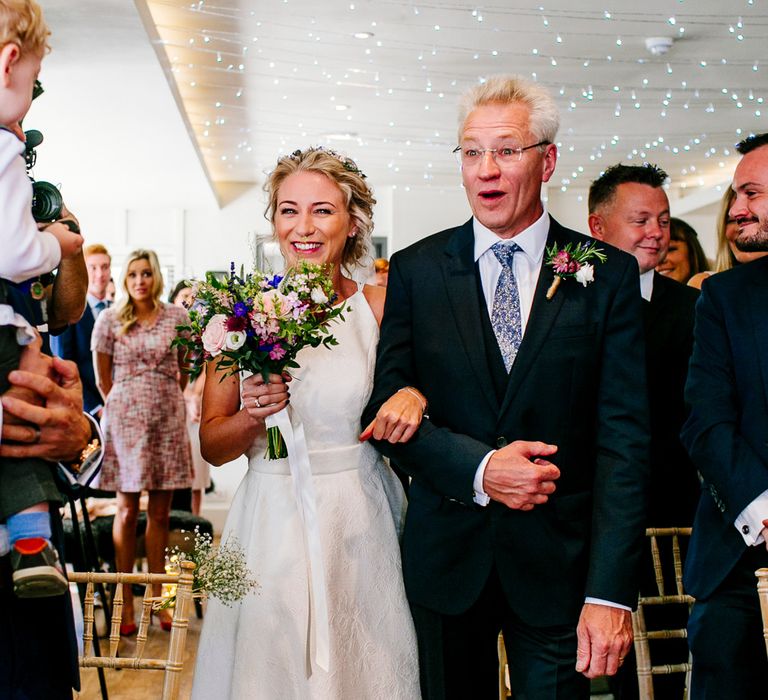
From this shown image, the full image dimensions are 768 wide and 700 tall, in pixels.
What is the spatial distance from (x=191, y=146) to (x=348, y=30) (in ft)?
10.5

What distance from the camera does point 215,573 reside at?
232cm

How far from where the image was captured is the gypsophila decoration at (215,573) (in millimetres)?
2285

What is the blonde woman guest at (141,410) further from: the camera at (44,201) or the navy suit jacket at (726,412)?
the camera at (44,201)

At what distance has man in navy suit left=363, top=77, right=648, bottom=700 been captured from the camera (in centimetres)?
229

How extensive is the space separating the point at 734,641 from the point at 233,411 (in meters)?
1.42

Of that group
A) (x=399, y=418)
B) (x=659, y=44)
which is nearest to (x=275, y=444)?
(x=399, y=418)

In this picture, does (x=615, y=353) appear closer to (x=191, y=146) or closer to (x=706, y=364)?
(x=706, y=364)

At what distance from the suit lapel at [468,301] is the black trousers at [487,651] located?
461mm

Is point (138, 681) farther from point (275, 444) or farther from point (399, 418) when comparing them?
point (399, 418)

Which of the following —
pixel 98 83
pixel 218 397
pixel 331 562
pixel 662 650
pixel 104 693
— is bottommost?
pixel 104 693

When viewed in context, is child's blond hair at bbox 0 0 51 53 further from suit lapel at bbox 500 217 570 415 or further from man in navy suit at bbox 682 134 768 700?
man in navy suit at bbox 682 134 768 700

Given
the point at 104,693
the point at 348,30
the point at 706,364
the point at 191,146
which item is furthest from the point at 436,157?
the point at 706,364

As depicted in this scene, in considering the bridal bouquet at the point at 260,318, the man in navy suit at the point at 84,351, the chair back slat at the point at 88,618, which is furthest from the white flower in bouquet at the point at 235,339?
the man in navy suit at the point at 84,351

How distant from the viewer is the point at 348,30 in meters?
7.15
